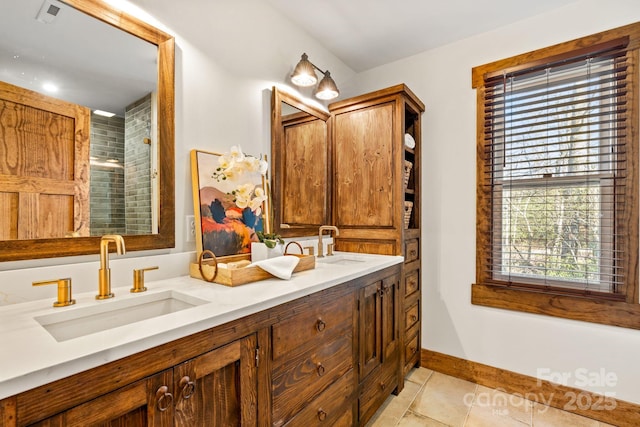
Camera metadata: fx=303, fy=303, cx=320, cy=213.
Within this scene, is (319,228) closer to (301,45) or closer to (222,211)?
(222,211)

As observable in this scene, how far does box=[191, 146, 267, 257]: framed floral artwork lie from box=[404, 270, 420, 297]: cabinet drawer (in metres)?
1.22

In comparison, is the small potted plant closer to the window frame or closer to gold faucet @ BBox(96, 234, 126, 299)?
gold faucet @ BBox(96, 234, 126, 299)

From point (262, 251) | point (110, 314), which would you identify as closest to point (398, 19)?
point (262, 251)

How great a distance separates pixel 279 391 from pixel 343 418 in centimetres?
58

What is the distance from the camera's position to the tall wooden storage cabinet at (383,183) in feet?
7.08

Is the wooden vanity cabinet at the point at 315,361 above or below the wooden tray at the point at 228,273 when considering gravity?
below

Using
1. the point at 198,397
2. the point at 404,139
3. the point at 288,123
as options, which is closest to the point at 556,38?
the point at 404,139

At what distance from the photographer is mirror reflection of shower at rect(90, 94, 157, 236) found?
119 cm

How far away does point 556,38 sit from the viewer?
2.02 meters

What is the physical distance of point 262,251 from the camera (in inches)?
62.6

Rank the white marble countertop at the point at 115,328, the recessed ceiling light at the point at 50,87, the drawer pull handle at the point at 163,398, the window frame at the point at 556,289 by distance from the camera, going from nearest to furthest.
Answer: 1. the white marble countertop at the point at 115,328
2. the drawer pull handle at the point at 163,398
3. the recessed ceiling light at the point at 50,87
4. the window frame at the point at 556,289

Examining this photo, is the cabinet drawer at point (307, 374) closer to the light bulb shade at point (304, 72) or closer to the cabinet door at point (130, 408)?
the cabinet door at point (130, 408)

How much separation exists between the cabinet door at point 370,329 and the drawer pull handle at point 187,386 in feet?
3.14

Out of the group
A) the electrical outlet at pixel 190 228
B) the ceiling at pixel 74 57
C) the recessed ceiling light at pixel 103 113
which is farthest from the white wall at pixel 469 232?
the recessed ceiling light at pixel 103 113
